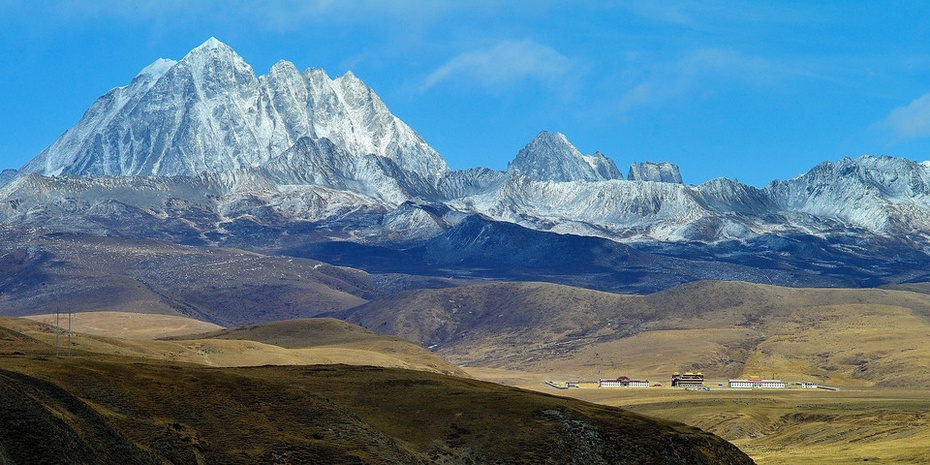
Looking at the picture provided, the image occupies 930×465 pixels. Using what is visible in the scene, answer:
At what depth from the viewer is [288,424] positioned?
94438 mm

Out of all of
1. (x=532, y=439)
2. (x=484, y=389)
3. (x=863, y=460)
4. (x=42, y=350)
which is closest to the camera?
(x=532, y=439)

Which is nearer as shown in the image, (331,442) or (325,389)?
(331,442)

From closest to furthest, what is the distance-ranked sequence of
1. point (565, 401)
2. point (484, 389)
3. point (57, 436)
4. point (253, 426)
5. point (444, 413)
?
point (57, 436) < point (253, 426) < point (444, 413) < point (565, 401) < point (484, 389)

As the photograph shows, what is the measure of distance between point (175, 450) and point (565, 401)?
4621 centimetres

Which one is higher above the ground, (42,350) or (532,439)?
(42,350)

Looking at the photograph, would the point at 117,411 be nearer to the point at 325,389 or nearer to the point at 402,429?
the point at 402,429

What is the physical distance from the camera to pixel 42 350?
6437 inches

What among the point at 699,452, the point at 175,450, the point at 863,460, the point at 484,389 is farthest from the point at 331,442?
the point at 863,460

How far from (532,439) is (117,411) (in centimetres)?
3435

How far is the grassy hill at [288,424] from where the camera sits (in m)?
73.9

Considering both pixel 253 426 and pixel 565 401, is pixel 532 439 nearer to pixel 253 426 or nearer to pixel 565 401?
pixel 565 401

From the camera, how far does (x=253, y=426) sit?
9194 centimetres

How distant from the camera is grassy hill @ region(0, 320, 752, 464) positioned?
7394 cm

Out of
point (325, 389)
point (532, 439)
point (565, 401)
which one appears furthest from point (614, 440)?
point (325, 389)
